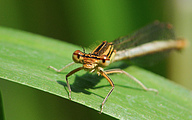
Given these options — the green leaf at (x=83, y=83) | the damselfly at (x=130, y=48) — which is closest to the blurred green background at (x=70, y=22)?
the damselfly at (x=130, y=48)

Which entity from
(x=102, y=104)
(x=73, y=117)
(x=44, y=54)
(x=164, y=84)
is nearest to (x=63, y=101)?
(x=73, y=117)

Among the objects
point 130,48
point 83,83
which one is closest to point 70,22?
point 130,48

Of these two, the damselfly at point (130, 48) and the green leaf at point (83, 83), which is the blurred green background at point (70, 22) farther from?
the green leaf at point (83, 83)

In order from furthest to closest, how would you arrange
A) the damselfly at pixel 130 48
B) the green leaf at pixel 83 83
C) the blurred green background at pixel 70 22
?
the blurred green background at pixel 70 22, the damselfly at pixel 130 48, the green leaf at pixel 83 83

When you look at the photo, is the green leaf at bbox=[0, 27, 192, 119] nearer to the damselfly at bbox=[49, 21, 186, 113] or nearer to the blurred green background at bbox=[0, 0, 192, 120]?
the damselfly at bbox=[49, 21, 186, 113]

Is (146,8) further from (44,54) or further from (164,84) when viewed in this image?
(44,54)
